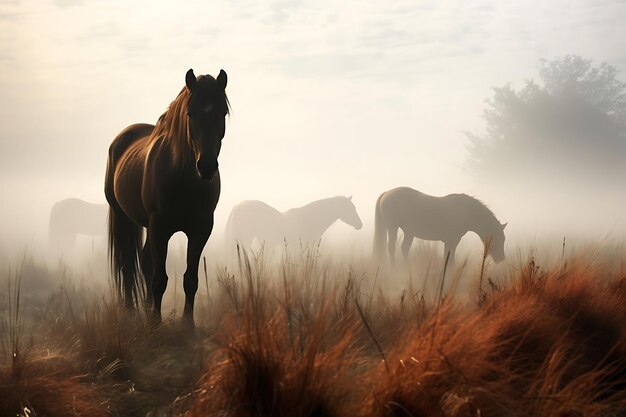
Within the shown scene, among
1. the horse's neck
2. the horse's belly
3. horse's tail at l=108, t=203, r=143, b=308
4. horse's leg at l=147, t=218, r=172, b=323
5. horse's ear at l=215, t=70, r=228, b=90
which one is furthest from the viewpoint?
the horse's neck

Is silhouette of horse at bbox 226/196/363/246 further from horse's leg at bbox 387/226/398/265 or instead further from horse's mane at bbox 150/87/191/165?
horse's mane at bbox 150/87/191/165

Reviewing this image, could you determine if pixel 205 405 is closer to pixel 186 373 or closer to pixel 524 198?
pixel 186 373

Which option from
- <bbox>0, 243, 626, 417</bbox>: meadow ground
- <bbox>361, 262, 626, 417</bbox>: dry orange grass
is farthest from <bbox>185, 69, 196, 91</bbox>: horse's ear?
<bbox>361, 262, 626, 417</bbox>: dry orange grass

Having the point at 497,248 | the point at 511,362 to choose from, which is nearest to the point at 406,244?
the point at 497,248

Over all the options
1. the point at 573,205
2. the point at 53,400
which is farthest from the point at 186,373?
the point at 573,205

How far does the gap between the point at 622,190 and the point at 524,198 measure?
586 centimetres

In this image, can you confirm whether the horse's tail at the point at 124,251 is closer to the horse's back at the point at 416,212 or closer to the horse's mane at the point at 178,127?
the horse's mane at the point at 178,127

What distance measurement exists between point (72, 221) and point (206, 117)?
54.8 feet

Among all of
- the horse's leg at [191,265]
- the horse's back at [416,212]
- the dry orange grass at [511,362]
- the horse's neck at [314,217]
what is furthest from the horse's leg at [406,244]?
the dry orange grass at [511,362]

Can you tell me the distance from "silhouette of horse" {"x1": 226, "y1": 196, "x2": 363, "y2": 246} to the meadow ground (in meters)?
10.8

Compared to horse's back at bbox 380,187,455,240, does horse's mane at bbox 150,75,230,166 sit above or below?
above

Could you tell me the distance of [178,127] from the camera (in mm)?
5562

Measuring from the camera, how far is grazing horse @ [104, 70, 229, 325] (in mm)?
5066

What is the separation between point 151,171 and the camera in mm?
5781
